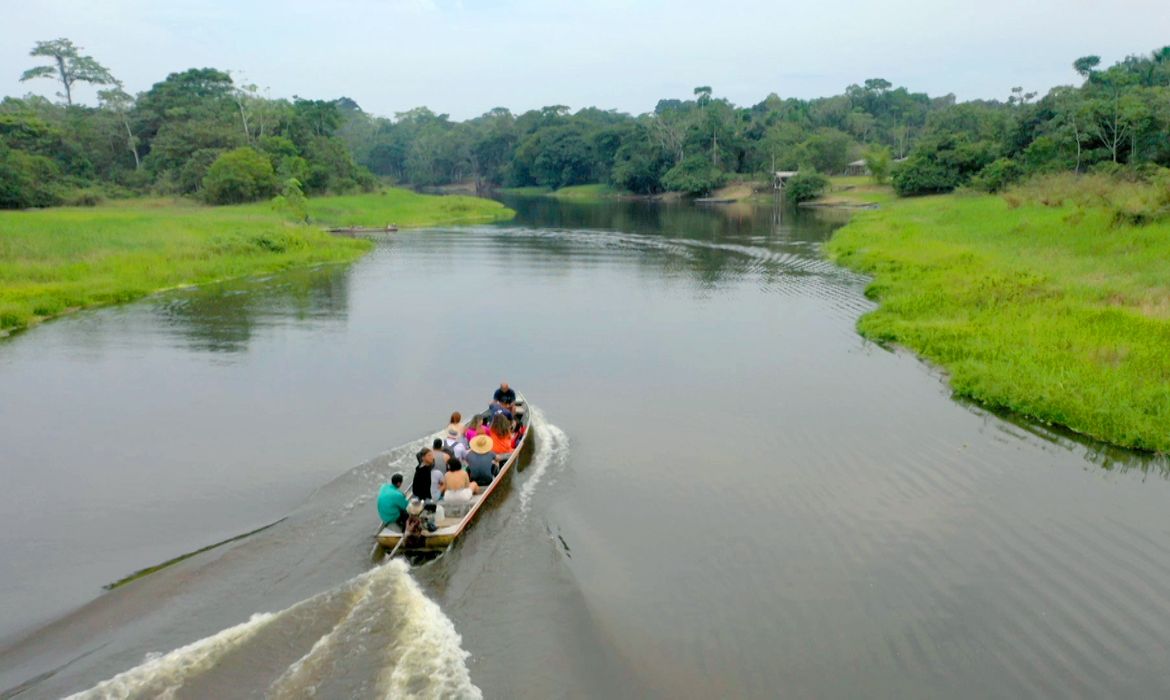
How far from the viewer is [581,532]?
13.9m

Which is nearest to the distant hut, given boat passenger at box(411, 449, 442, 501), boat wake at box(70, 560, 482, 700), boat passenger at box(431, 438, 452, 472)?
boat passenger at box(431, 438, 452, 472)

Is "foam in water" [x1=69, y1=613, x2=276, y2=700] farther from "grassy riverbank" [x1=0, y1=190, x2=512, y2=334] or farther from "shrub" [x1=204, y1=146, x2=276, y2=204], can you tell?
"shrub" [x1=204, y1=146, x2=276, y2=204]

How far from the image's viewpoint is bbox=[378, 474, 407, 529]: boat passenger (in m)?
12.8

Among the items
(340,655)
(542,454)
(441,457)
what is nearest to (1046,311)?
(542,454)

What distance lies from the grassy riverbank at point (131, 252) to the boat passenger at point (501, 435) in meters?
23.1

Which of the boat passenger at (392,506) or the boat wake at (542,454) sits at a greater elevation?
the boat passenger at (392,506)

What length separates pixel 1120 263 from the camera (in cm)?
3034

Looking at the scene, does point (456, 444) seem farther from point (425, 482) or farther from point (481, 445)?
point (425, 482)

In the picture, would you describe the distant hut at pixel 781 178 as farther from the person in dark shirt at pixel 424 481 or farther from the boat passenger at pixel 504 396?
the person in dark shirt at pixel 424 481

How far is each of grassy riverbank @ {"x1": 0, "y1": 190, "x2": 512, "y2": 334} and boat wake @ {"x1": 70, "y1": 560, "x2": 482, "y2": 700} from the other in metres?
25.1

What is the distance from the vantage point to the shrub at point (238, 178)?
221 ft

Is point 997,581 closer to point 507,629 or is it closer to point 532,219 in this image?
point 507,629

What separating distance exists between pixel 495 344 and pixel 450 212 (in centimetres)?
6214

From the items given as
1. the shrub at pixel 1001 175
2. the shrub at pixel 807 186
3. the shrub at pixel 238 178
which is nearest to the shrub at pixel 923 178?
the shrub at pixel 1001 175
